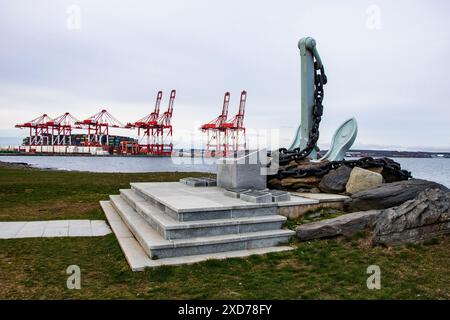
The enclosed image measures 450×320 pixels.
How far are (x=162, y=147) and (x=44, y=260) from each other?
8538 cm

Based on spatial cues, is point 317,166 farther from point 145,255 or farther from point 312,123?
point 145,255

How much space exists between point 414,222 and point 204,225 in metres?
2.75

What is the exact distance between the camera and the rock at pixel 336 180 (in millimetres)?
→ 7277

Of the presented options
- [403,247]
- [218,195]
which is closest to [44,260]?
[218,195]

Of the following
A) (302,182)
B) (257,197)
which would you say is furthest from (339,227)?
(302,182)

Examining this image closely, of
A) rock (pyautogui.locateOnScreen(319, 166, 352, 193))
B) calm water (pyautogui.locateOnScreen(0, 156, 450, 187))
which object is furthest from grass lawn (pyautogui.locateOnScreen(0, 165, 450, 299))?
calm water (pyautogui.locateOnScreen(0, 156, 450, 187))

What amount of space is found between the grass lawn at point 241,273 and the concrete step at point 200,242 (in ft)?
1.09

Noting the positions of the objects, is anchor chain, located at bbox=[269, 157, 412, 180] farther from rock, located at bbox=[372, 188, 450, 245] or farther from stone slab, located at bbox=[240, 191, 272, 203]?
rock, located at bbox=[372, 188, 450, 245]

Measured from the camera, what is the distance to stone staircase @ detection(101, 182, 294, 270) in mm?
4707

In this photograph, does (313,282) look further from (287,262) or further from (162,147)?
(162,147)

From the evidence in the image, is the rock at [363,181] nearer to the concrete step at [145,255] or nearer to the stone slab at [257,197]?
the stone slab at [257,197]

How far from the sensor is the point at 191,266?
4457mm

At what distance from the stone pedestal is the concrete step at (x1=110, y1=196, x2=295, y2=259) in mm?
2121
